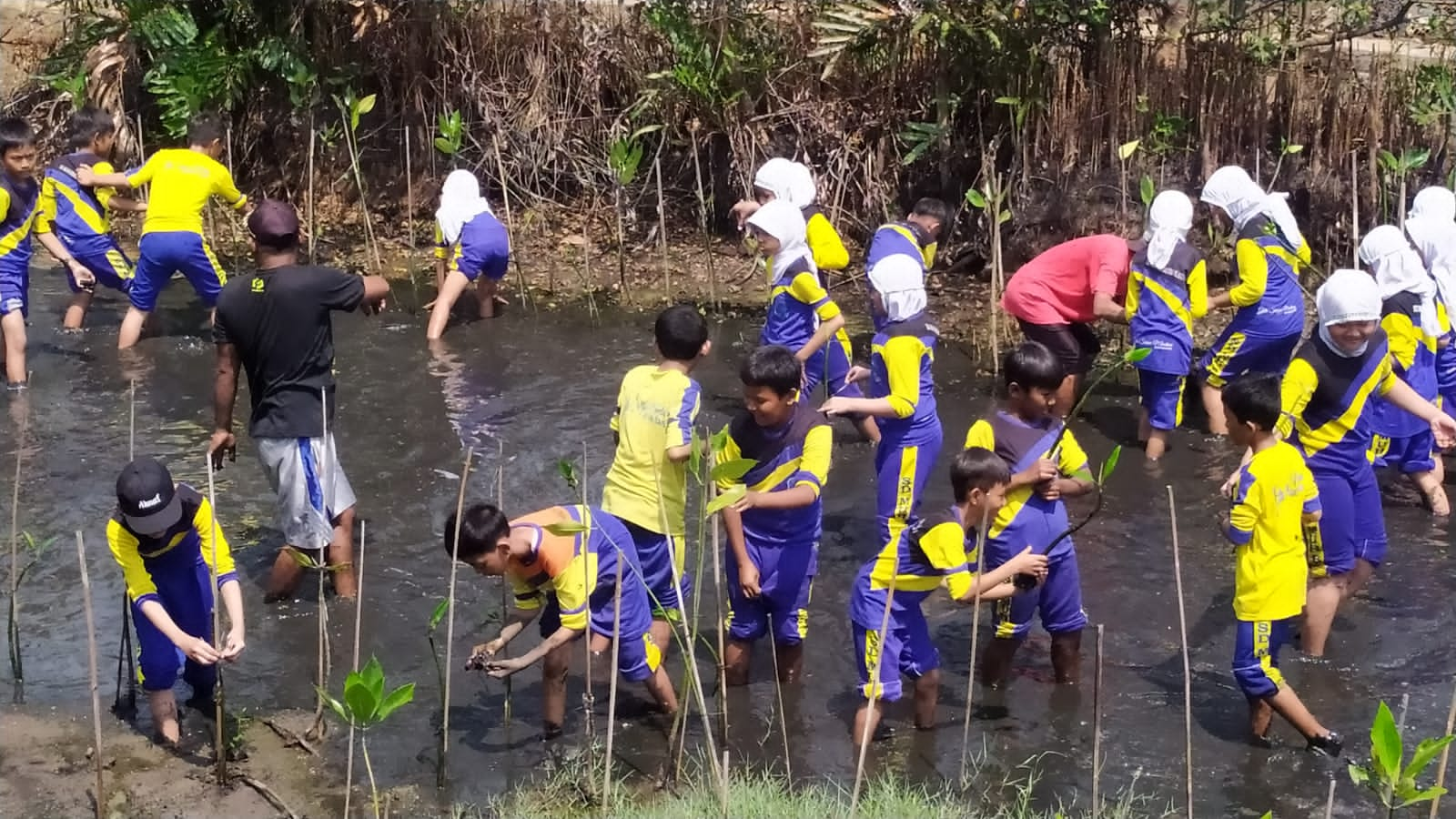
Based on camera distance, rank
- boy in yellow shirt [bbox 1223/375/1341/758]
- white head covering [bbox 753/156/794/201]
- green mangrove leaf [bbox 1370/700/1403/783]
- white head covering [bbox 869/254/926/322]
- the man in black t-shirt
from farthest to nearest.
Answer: white head covering [bbox 753/156/794/201]
white head covering [bbox 869/254/926/322]
the man in black t-shirt
boy in yellow shirt [bbox 1223/375/1341/758]
green mangrove leaf [bbox 1370/700/1403/783]

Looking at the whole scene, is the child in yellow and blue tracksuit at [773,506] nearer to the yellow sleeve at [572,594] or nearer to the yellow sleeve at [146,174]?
the yellow sleeve at [572,594]

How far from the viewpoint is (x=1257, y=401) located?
619 cm

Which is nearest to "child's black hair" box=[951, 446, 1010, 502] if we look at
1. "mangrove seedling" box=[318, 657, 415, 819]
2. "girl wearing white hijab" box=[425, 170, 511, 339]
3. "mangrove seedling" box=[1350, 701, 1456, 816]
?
"mangrove seedling" box=[1350, 701, 1456, 816]

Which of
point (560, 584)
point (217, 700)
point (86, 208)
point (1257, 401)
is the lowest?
point (217, 700)

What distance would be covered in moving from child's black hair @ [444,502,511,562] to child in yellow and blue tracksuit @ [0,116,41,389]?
229 inches

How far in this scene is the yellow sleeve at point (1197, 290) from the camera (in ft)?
30.6

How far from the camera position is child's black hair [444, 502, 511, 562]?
567cm

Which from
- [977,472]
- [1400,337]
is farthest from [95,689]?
[1400,337]

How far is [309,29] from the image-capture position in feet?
45.6

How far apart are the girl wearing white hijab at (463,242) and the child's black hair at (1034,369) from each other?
234 inches

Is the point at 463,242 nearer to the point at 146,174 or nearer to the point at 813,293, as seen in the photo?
the point at 146,174

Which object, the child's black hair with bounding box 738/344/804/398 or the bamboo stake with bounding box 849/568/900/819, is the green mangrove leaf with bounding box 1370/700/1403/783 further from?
the child's black hair with bounding box 738/344/804/398

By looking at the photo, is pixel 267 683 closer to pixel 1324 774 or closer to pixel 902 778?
pixel 902 778

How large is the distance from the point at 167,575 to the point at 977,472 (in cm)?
318
